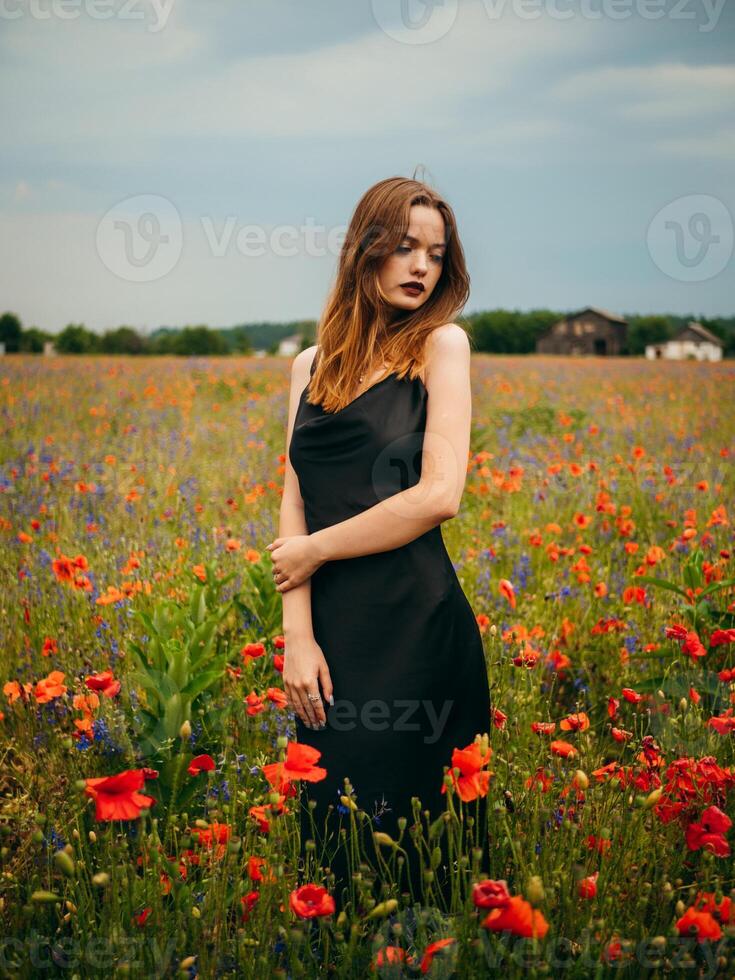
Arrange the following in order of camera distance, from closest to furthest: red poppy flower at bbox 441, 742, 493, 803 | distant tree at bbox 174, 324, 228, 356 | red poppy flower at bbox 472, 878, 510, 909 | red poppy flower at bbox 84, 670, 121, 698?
red poppy flower at bbox 472, 878, 510, 909
red poppy flower at bbox 441, 742, 493, 803
red poppy flower at bbox 84, 670, 121, 698
distant tree at bbox 174, 324, 228, 356

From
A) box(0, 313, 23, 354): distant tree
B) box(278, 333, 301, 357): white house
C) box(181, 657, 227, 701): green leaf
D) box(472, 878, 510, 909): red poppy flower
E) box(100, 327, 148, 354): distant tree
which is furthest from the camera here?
box(278, 333, 301, 357): white house

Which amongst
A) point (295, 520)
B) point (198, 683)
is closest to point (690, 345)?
point (295, 520)

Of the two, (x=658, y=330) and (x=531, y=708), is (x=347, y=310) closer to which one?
(x=531, y=708)

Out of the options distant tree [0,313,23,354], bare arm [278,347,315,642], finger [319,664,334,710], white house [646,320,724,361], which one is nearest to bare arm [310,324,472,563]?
bare arm [278,347,315,642]

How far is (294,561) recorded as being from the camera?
1809 mm

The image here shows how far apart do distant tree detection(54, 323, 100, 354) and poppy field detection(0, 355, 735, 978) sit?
14518mm

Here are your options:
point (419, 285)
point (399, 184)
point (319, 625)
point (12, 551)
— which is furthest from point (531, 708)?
point (12, 551)

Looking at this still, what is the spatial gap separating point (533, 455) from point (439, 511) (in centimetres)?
457

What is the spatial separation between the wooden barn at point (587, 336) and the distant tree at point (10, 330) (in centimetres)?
2034

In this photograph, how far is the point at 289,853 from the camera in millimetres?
1912

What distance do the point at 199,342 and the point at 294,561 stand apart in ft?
96.1

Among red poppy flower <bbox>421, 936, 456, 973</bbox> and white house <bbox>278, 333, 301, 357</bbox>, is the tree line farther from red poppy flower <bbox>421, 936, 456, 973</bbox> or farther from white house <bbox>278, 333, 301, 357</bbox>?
red poppy flower <bbox>421, 936, 456, 973</bbox>

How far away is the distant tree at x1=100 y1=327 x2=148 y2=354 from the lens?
69.8 feet

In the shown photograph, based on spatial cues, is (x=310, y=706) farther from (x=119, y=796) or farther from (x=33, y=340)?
(x=33, y=340)
